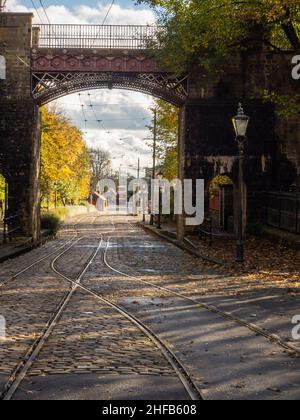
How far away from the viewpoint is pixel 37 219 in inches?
1260

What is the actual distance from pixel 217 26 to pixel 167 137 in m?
17.7

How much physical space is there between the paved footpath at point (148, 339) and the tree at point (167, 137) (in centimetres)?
2335

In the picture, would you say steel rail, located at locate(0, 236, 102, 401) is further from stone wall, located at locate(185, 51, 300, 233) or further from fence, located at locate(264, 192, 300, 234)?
stone wall, located at locate(185, 51, 300, 233)

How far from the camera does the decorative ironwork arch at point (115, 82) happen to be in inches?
1176

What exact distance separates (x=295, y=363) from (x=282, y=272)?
880cm

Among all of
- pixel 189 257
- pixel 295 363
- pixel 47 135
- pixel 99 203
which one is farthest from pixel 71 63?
pixel 99 203

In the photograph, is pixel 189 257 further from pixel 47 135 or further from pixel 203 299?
pixel 47 135

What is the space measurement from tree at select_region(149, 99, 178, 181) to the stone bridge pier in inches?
398

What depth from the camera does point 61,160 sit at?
161 ft

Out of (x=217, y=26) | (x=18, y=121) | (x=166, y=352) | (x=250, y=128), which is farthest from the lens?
(x=18, y=121)

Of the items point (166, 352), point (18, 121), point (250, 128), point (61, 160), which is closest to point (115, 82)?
point (18, 121)

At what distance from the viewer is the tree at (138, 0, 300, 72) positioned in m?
20.5

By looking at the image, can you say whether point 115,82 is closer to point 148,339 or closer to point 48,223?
point 48,223

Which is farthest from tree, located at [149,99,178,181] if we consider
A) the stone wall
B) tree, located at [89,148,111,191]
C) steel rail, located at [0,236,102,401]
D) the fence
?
tree, located at [89,148,111,191]
